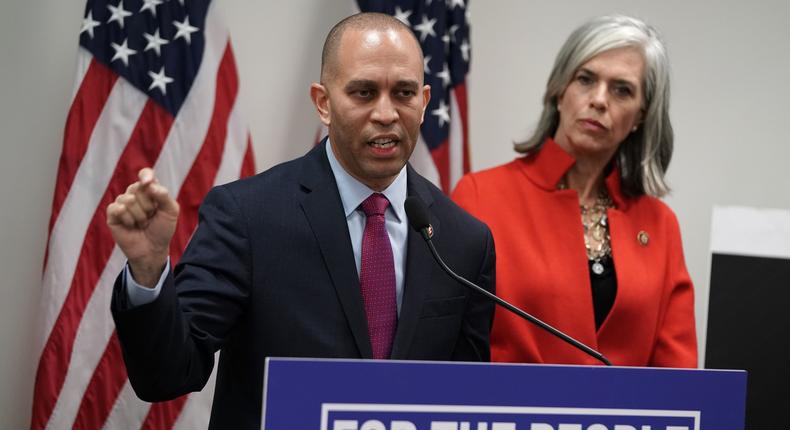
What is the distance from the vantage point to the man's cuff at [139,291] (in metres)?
1.39

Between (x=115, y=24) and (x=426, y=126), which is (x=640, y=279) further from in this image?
(x=115, y=24)

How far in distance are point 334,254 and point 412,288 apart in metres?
0.17

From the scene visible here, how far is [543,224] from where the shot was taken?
254 centimetres

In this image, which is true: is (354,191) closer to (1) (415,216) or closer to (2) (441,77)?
(1) (415,216)

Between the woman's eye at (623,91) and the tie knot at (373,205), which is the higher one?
the woman's eye at (623,91)

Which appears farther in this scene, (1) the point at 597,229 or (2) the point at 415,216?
(1) the point at 597,229

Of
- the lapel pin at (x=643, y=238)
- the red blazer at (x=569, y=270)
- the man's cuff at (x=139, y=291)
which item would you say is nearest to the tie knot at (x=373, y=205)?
the man's cuff at (x=139, y=291)

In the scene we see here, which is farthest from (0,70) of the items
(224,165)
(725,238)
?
(725,238)

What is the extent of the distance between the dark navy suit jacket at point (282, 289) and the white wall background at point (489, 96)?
1.33 metres

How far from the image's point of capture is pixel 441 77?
10.0 ft

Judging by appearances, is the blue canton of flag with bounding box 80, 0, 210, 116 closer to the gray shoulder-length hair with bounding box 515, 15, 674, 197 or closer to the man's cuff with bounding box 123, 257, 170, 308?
the gray shoulder-length hair with bounding box 515, 15, 674, 197

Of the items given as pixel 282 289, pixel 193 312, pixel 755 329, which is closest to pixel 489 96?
pixel 755 329

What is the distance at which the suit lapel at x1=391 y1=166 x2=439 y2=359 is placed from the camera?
1.72 meters

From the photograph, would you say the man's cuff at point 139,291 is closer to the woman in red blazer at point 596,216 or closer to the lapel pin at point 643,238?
the woman in red blazer at point 596,216
